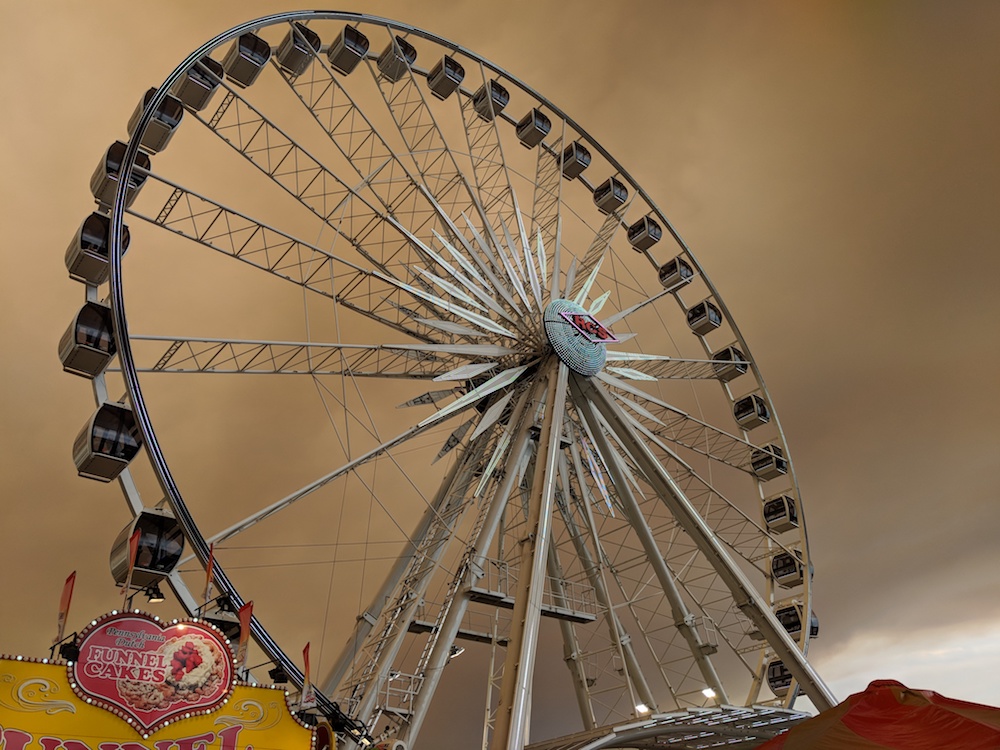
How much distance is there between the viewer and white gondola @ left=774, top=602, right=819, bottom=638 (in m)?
20.9

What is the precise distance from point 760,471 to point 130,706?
17451 millimetres

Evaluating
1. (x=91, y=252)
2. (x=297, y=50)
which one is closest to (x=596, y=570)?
(x=91, y=252)

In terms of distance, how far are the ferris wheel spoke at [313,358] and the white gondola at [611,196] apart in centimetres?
864

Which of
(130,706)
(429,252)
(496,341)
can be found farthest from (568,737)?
(429,252)

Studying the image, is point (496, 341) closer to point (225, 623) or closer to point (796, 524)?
point (225, 623)

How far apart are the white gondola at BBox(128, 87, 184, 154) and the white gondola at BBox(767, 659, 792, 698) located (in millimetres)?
17664

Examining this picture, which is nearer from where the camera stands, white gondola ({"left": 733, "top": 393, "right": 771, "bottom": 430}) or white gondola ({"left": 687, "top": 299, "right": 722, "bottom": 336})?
white gondola ({"left": 733, "top": 393, "right": 771, "bottom": 430})

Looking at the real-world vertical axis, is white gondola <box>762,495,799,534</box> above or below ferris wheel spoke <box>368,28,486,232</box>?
below

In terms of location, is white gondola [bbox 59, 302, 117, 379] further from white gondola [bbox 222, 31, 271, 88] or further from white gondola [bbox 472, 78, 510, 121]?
white gondola [bbox 472, 78, 510, 121]

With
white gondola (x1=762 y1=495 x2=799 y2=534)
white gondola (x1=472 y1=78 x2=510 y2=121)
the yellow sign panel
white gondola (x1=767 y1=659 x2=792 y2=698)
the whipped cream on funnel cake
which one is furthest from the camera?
white gondola (x1=762 y1=495 x2=799 y2=534)

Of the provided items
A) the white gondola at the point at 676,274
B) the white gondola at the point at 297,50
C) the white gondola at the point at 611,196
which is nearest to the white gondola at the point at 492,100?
the white gondola at the point at 611,196

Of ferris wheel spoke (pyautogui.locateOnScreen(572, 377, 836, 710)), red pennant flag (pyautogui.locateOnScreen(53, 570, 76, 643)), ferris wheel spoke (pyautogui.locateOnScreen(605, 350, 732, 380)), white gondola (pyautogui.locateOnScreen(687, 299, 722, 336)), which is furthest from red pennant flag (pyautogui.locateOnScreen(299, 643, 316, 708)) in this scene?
white gondola (pyautogui.locateOnScreen(687, 299, 722, 336))

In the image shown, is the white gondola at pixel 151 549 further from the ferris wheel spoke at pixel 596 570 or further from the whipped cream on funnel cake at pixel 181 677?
the ferris wheel spoke at pixel 596 570

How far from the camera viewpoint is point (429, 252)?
16.3 m
